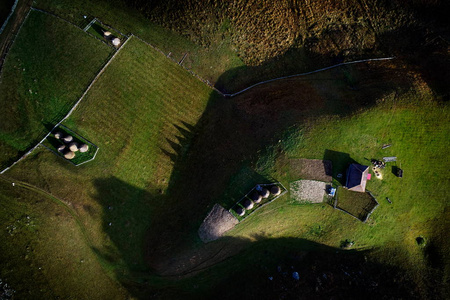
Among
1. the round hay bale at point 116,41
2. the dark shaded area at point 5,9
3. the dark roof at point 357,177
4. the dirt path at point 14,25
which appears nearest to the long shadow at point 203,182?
the dark roof at point 357,177

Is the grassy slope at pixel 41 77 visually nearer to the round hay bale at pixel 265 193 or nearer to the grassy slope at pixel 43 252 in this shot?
the grassy slope at pixel 43 252

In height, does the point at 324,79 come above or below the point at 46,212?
above

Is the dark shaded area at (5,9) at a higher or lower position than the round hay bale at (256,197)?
higher

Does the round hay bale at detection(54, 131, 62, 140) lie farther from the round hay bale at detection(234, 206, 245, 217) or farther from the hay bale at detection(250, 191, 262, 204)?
the hay bale at detection(250, 191, 262, 204)

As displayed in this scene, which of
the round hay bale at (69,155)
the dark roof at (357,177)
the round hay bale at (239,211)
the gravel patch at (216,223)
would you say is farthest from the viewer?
the gravel patch at (216,223)

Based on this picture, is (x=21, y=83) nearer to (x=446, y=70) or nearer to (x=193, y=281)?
(x=193, y=281)

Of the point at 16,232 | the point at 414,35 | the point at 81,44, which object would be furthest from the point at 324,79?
the point at 16,232
